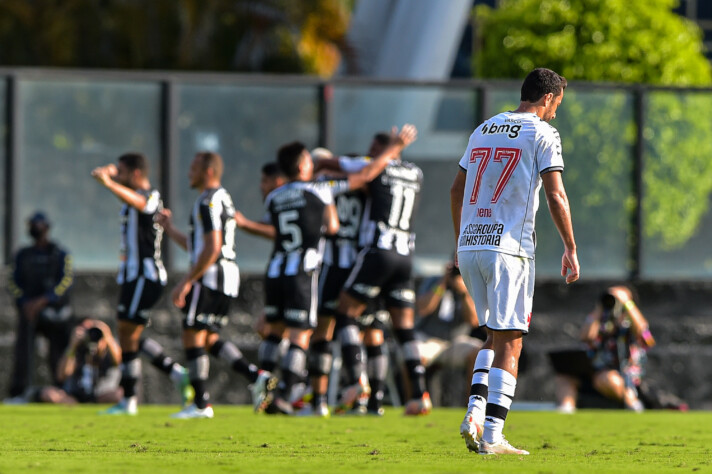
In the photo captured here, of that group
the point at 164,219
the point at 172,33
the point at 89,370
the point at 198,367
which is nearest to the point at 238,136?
the point at 89,370

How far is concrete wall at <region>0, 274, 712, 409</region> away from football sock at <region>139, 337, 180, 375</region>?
2595 millimetres

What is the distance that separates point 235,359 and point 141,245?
117 centimetres

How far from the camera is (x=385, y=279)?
40.6 ft

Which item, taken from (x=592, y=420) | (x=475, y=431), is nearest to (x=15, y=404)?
(x=592, y=420)

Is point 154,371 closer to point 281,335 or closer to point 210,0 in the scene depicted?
Answer: point 281,335

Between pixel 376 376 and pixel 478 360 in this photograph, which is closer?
pixel 478 360

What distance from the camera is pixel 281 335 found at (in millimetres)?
12297

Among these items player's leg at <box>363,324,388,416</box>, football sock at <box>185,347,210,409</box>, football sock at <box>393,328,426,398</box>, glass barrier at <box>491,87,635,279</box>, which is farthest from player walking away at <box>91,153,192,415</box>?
glass barrier at <box>491,87,635,279</box>

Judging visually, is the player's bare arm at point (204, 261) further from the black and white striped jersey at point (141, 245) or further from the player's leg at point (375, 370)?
the player's leg at point (375, 370)

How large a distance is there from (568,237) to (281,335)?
15.2 feet

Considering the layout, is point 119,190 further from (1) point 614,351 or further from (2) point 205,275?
(1) point 614,351

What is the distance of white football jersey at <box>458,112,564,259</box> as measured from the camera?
8172 mm

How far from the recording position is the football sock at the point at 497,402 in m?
8.04

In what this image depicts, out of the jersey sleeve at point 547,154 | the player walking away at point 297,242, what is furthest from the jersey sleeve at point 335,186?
the jersey sleeve at point 547,154
